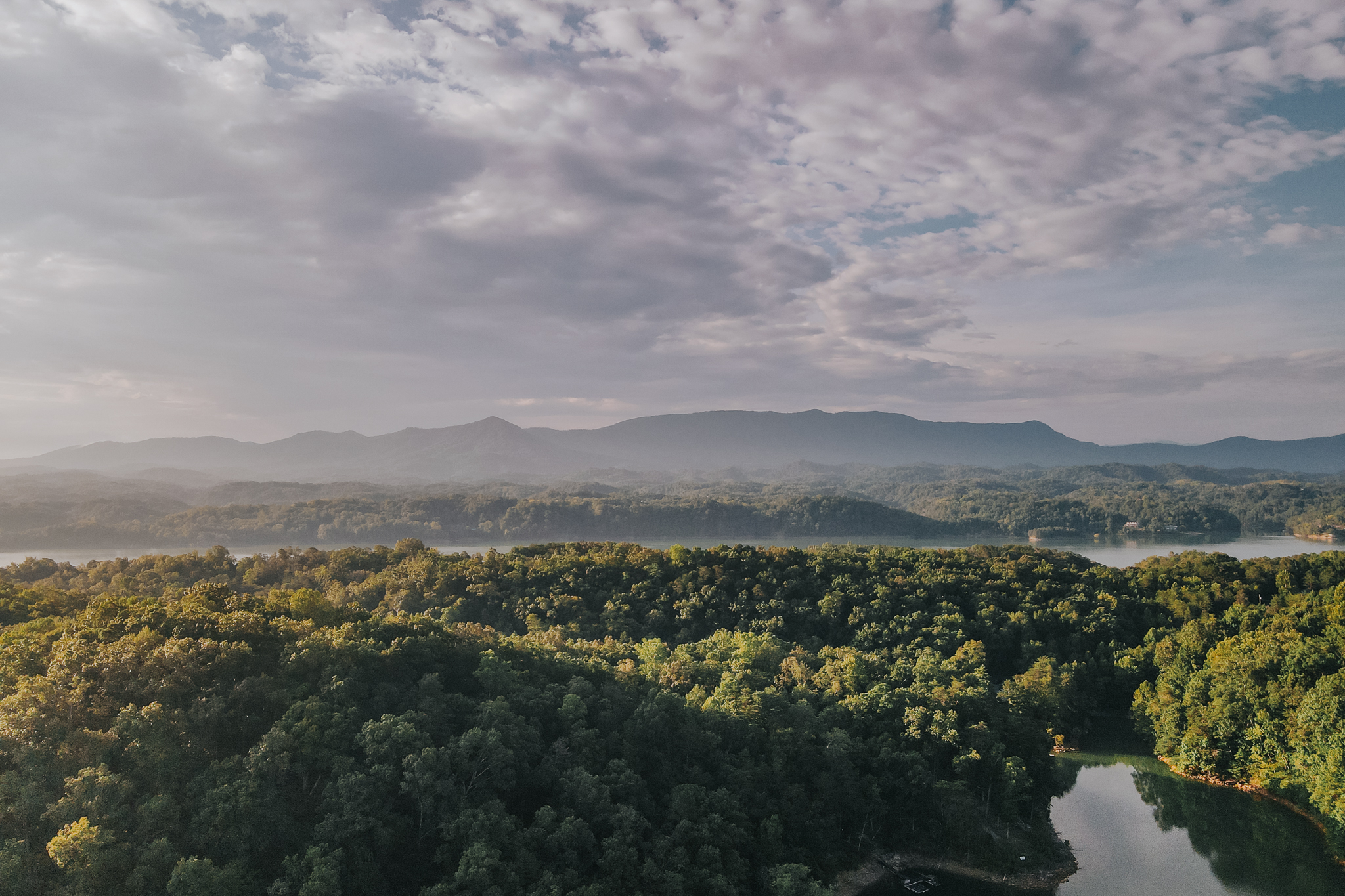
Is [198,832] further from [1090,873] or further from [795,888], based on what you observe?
[1090,873]

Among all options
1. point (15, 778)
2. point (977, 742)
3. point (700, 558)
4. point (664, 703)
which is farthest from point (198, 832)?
point (700, 558)

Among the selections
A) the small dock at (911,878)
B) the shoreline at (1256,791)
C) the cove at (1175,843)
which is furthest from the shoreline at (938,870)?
the shoreline at (1256,791)

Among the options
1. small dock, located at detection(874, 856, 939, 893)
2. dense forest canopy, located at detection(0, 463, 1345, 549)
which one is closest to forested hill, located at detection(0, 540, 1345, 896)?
small dock, located at detection(874, 856, 939, 893)

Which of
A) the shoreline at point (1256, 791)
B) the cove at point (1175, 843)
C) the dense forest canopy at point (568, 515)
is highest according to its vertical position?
the dense forest canopy at point (568, 515)

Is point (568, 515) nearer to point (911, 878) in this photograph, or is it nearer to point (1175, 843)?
point (911, 878)

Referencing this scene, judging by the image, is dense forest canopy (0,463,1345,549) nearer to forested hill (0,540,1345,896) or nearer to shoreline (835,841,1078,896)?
forested hill (0,540,1345,896)

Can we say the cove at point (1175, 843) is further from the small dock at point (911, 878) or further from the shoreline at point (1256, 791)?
the small dock at point (911, 878)
